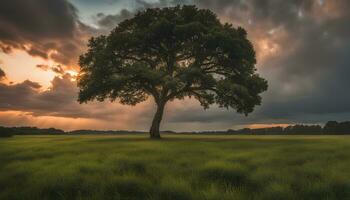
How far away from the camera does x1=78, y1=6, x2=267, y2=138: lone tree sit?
1208 inches

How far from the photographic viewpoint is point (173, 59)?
1405 inches

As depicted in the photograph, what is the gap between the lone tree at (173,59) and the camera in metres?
30.7

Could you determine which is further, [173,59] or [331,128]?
[331,128]

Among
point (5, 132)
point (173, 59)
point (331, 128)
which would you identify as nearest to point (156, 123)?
point (173, 59)

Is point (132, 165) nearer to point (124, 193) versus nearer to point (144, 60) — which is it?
point (124, 193)

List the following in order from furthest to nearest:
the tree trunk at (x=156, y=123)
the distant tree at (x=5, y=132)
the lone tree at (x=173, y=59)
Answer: the distant tree at (x=5, y=132), the tree trunk at (x=156, y=123), the lone tree at (x=173, y=59)

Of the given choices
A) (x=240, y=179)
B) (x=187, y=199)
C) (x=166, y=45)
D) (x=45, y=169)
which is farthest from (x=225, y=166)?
(x=166, y=45)

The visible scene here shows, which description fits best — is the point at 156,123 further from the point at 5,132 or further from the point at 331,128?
the point at 331,128

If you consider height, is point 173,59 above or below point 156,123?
above

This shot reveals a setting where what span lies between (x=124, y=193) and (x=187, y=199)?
5.77 ft

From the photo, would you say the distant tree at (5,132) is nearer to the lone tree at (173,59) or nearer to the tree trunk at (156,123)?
the lone tree at (173,59)

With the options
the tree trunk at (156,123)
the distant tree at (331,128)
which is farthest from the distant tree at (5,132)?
the distant tree at (331,128)

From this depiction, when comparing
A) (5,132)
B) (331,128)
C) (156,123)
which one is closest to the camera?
(156,123)

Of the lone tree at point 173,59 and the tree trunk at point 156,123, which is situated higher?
the lone tree at point 173,59
